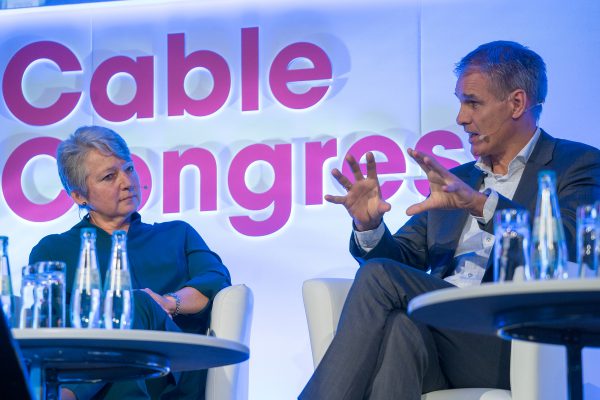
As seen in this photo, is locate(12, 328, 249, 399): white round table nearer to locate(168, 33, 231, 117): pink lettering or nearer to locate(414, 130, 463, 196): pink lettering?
locate(414, 130, 463, 196): pink lettering

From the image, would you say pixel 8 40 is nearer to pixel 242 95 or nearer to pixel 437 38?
pixel 242 95

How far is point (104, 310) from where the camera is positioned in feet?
7.89

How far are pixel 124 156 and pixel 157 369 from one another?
4.51 feet

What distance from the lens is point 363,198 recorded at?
3.16 metres

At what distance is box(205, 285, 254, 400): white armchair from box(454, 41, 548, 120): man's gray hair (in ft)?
3.63

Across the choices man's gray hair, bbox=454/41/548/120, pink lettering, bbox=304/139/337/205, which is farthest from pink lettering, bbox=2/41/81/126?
man's gray hair, bbox=454/41/548/120

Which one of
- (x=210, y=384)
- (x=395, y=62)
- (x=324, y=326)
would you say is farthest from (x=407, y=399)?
→ (x=395, y=62)

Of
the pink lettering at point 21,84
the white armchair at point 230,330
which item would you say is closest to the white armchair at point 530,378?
the white armchair at point 230,330

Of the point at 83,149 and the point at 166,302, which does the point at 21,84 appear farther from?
the point at 166,302

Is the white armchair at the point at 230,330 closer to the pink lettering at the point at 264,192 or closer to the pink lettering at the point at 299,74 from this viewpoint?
the pink lettering at the point at 264,192

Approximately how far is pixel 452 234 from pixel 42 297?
147 centimetres

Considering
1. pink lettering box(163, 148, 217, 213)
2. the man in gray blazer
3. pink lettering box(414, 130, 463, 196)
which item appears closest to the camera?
the man in gray blazer

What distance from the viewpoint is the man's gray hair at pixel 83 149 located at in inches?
142

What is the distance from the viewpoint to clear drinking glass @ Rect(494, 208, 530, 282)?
2115mm
